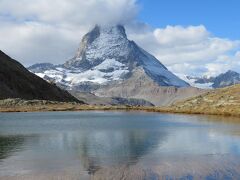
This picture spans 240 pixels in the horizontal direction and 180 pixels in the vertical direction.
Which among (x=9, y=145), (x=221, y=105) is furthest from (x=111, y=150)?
(x=221, y=105)

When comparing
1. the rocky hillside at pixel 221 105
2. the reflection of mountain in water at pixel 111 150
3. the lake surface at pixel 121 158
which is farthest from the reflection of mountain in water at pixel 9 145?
the rocky hillside at pixel 221 105

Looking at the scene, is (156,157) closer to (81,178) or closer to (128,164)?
(128,164)

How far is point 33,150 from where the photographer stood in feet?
196

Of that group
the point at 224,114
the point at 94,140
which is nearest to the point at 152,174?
the point at 94,140

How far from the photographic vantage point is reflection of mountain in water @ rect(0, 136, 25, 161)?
56.7 m

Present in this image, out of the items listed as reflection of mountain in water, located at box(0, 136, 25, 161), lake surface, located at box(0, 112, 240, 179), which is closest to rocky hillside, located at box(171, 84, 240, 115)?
lake surface, located at box(0, 112, 240, 179)

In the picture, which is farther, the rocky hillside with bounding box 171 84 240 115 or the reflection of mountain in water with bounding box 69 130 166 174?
the rocky hillside with bounding box 171 84 240 115

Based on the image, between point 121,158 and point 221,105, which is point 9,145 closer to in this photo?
point 121,158

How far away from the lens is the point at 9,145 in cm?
6550

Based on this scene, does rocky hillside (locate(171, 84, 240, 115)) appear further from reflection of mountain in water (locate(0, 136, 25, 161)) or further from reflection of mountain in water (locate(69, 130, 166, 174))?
reflection of mountain in water (locate(0, 136, 25, 161))

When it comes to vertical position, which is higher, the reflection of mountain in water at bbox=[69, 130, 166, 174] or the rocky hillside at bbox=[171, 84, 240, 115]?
the rocky hillside at bbox=[171, 84, 240, 115]

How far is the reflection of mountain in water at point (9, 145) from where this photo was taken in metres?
56.7

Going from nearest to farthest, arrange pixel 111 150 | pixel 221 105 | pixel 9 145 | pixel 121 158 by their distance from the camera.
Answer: pixel 121 158
pixel 111 150
pixel 9 145
pixel 221 105

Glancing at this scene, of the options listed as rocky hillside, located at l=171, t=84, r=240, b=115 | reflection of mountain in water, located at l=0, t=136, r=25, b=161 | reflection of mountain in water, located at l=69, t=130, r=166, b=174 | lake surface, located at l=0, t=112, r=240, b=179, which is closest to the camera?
lake surface, located at l=0, t=112, r=240, b=179
